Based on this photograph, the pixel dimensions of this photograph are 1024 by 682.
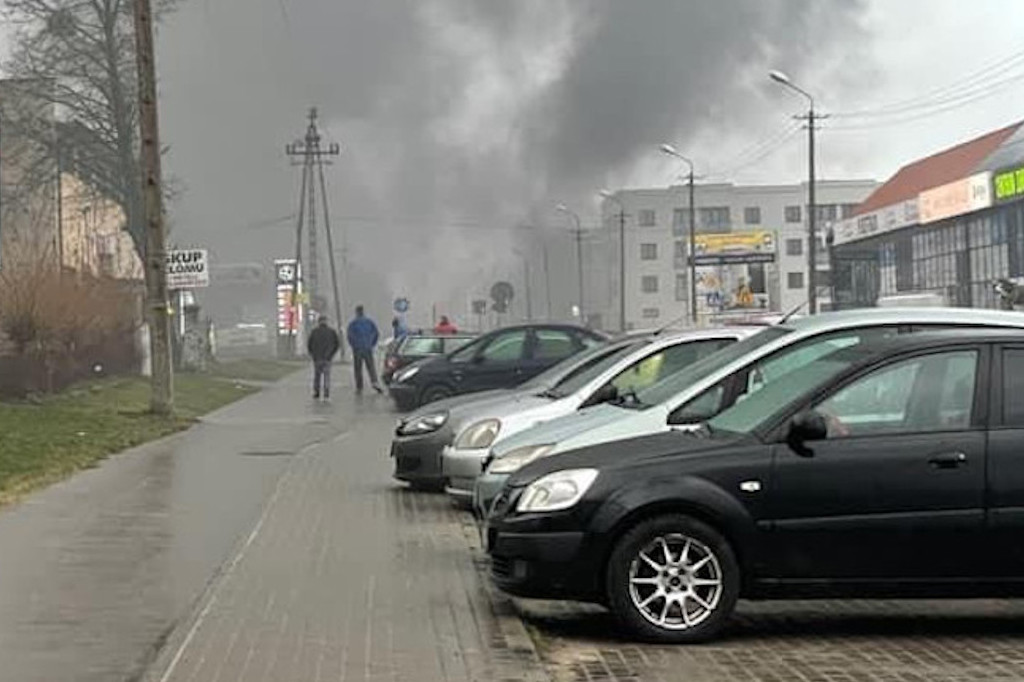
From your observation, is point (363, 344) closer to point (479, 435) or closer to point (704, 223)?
point (479, 435)

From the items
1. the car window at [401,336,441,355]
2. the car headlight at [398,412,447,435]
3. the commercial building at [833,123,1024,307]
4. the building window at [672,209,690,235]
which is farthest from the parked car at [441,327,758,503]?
the building window at [672,209,690,235]

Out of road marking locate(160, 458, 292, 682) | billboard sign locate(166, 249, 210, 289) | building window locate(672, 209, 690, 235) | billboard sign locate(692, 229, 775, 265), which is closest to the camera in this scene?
road marking locate(160, 458, 292, 682)

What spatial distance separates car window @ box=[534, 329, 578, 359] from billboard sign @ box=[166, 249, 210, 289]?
6.48 m

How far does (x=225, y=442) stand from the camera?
2056cm

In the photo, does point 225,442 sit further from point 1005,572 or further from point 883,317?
point 1005,572

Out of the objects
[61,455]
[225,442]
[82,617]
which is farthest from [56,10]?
[82,617]

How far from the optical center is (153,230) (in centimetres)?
2380

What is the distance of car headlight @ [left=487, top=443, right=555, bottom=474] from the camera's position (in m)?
9.35

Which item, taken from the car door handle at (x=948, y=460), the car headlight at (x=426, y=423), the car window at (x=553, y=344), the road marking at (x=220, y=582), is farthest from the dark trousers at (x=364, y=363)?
the car door handle at (x=948, y=460)

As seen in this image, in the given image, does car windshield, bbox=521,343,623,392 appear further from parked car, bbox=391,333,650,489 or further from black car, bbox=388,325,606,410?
black car, bbox=388,325,606,410

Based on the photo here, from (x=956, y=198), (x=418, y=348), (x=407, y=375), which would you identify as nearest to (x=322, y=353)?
(x=418, y=348)

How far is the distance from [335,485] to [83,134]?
32.4 m

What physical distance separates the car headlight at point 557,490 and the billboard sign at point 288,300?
56.7 m

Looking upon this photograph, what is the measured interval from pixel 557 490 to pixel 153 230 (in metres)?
17.3
